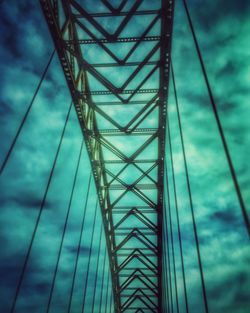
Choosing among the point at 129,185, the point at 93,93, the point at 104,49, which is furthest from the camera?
the point at 129,185

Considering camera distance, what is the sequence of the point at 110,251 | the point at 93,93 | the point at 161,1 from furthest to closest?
the point at 110,251
the point at 93,93
the point at 161,1

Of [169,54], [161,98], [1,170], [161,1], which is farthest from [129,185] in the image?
[1,170]

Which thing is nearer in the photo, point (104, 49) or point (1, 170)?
point (1, 170)

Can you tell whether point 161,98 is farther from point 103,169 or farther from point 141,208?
point 141,208

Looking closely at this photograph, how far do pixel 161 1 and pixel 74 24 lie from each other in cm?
318

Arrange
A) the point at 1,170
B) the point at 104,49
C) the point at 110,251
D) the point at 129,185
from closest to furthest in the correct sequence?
the point at 1,170 → the point at 104,49 → the point at 129,185 → the point at 110,251

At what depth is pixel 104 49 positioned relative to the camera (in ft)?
34.3

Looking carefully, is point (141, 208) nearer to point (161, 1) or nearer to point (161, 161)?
point (161, 161)

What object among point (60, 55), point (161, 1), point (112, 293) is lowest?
point (112, 293)

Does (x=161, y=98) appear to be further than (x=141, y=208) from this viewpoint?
No

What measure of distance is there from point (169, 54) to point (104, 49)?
236 centimetres

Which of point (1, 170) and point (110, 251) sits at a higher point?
point (110, 251)

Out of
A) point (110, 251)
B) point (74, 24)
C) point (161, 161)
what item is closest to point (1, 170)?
point (74, 24)

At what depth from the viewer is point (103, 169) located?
16.8 meters
